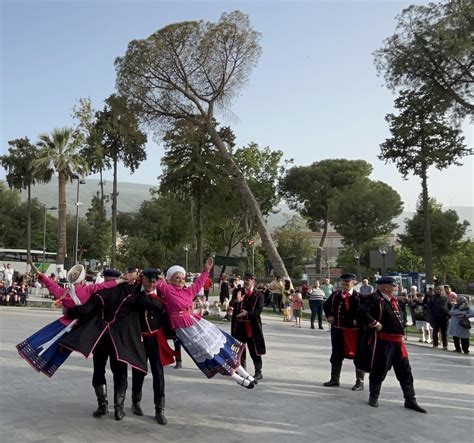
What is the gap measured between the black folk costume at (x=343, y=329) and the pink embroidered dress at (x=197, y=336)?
2458mm

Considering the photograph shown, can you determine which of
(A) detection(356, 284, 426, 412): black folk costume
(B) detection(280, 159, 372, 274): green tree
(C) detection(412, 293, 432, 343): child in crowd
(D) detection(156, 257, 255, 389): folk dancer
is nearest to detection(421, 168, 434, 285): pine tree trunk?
(C) detection(412, 293, 432, 343): child in crowd

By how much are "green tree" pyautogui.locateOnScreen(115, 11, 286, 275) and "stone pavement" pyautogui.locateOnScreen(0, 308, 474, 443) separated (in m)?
16.3

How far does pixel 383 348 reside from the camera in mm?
7180

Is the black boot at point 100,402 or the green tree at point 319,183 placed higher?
the green tree at point 319,183

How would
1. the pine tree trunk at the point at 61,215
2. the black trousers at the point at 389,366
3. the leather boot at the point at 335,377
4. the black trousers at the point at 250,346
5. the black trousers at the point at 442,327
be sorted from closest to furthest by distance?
the black trousers at the point at 389,366 → the leather boot at the point at 335,377 → the black trousers at the point at 250,346 → the black trousers at the point at 442,327 → the pine tree trunk at the point at 61,215

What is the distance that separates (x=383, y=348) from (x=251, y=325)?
2.43 metres

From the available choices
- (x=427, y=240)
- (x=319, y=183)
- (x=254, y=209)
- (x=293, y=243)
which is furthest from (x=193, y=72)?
(x=293, y=243)

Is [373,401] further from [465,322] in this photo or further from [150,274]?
[465,322]

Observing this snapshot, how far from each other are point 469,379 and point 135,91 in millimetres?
21908

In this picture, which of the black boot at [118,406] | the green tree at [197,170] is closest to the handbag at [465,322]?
the black boot at [118,406]

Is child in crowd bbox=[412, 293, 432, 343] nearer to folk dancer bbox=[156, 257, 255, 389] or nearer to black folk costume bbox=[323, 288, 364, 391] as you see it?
black folk costume bbox=[323, 288, 364, 391]

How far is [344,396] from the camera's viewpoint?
301 inches

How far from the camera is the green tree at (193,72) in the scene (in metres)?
25.5

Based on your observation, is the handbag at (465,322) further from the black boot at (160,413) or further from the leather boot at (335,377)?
the black boot at (160,413)
